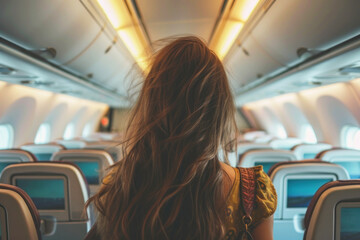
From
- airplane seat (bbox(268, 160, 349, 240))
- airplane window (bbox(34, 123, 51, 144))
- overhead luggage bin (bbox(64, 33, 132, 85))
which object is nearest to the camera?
airplane seat (bbox(268, 160, 349, 240))

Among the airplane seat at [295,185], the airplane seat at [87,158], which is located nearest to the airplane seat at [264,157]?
the airplane seat at [295,185]

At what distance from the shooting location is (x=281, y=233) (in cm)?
261

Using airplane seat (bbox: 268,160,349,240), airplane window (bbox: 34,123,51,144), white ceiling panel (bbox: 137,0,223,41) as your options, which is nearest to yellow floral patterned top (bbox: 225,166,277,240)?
airplane seat (bbox: 268,160,349,240)

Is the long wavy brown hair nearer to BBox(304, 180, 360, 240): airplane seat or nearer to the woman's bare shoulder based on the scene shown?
the woman's bare shoulder

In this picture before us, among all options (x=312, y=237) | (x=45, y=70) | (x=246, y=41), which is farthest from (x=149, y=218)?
(x=246, y=41)

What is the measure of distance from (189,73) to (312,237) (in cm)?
100

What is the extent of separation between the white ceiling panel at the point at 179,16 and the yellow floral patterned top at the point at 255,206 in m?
2.59

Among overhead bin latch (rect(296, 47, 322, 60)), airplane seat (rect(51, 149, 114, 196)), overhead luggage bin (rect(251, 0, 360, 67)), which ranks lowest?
airplane seat (rect(51, 149, 114, 196))

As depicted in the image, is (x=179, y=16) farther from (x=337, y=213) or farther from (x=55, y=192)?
(x=337, y=213)

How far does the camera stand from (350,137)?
6105 mm

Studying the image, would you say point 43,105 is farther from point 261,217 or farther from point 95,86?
point 261,217

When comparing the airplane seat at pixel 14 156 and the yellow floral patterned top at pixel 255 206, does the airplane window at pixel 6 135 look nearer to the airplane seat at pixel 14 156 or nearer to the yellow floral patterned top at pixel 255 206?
the airplane seat at pixel 14 156

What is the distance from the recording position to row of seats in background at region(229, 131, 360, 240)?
137cm

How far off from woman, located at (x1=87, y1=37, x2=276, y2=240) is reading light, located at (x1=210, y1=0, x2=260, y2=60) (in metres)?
2.30
